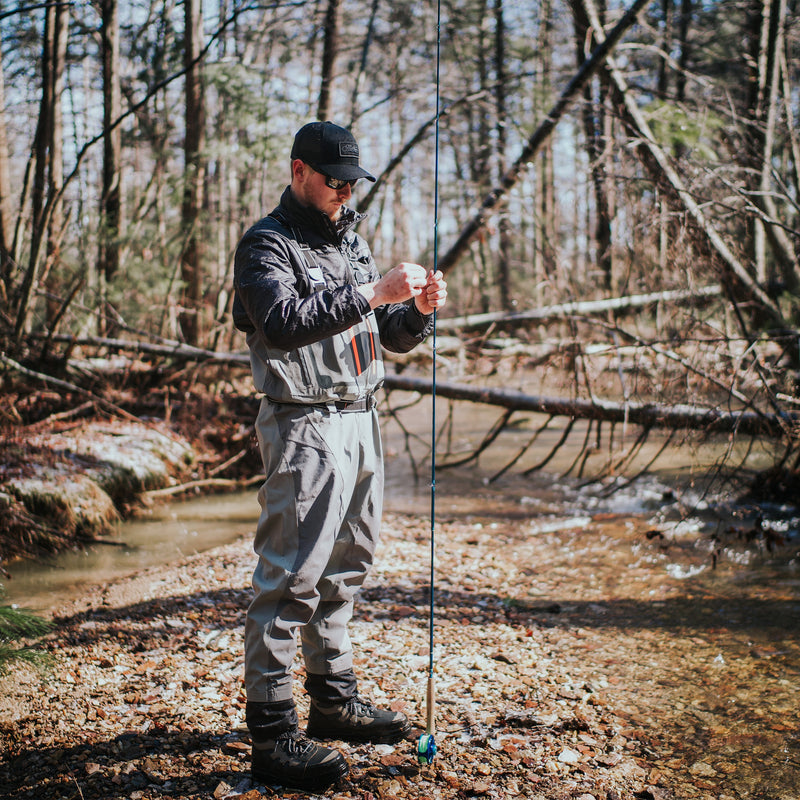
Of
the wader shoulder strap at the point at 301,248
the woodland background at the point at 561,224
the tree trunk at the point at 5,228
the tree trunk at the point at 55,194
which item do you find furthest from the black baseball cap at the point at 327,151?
the tree trunk at the point at 5,228

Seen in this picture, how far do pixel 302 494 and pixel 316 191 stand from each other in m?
1.14

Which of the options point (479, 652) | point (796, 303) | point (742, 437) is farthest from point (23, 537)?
point (796, 303)

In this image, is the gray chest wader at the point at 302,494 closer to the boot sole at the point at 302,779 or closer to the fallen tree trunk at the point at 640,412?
the boot sole at the point at 302,779

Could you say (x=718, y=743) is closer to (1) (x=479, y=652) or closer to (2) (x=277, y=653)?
(1) (x=479, y=652)

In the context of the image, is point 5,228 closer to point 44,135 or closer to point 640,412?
point 44,135

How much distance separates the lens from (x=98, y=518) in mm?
6012

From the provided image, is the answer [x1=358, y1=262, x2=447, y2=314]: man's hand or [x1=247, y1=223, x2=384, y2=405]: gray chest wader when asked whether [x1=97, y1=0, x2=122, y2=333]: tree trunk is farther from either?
[x1=358, y1=262, x2=447, y2=314]: man's hand

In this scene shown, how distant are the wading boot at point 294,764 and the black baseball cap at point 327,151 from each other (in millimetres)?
2060

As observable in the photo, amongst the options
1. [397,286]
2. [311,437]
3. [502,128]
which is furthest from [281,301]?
[502,128]

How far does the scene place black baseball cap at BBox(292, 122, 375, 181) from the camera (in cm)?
262

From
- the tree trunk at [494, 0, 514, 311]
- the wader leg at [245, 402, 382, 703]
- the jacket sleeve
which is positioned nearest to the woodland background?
the tree trunk at [494, 0, 514, 311]

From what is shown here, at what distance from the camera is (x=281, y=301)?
238 centimetres

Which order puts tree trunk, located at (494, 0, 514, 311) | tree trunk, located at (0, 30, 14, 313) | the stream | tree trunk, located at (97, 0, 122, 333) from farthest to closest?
tree trunk, located at (494, 0, 514, 311) < tree trunk, located at (97, 0, 122, 333) < tree trunk, located at (0, 30, 14, 313) < the stream

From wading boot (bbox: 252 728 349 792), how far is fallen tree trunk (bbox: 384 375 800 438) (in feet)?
12.8
